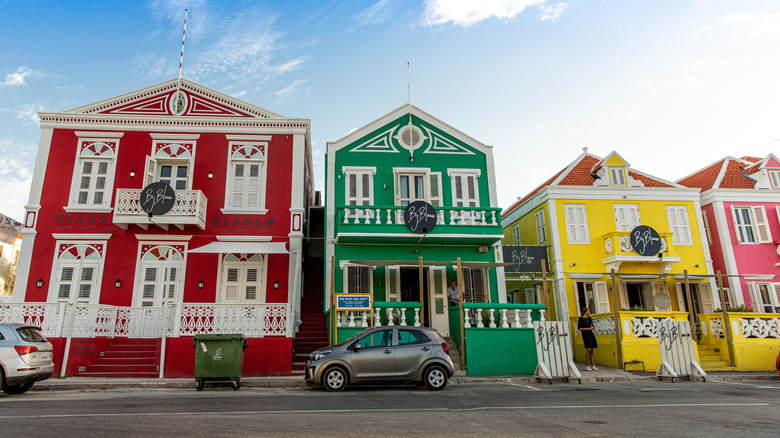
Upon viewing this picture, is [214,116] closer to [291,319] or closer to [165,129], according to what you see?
[165,129]

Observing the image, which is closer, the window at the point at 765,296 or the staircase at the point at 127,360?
the staircase at the point at 127,360

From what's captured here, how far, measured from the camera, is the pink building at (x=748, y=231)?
2161cm

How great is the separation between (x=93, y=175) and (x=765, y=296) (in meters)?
28.2

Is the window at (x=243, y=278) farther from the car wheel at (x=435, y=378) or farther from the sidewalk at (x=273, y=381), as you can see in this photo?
the car wheel at (x=435, y=378)

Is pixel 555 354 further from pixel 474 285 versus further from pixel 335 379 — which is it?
pixel 335 379

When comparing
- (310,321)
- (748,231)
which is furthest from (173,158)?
(748,231)

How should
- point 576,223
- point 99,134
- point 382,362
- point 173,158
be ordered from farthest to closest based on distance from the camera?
point 576,223 → point 99,134 → point 173,158 → point 382,362

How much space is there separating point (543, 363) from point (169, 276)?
1260 centimetres

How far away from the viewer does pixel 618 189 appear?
2189 cm

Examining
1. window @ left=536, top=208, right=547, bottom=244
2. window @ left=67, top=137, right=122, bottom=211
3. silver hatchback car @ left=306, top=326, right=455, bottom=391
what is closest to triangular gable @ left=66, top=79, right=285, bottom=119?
window @ left=67, top=137, right=122, bottom=211

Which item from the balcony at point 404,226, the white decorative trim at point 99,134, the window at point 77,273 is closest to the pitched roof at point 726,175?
the balcony at point 404,226

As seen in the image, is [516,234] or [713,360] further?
[516,234]

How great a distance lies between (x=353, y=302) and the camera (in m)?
14.6

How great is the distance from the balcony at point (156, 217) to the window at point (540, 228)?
559 inches
